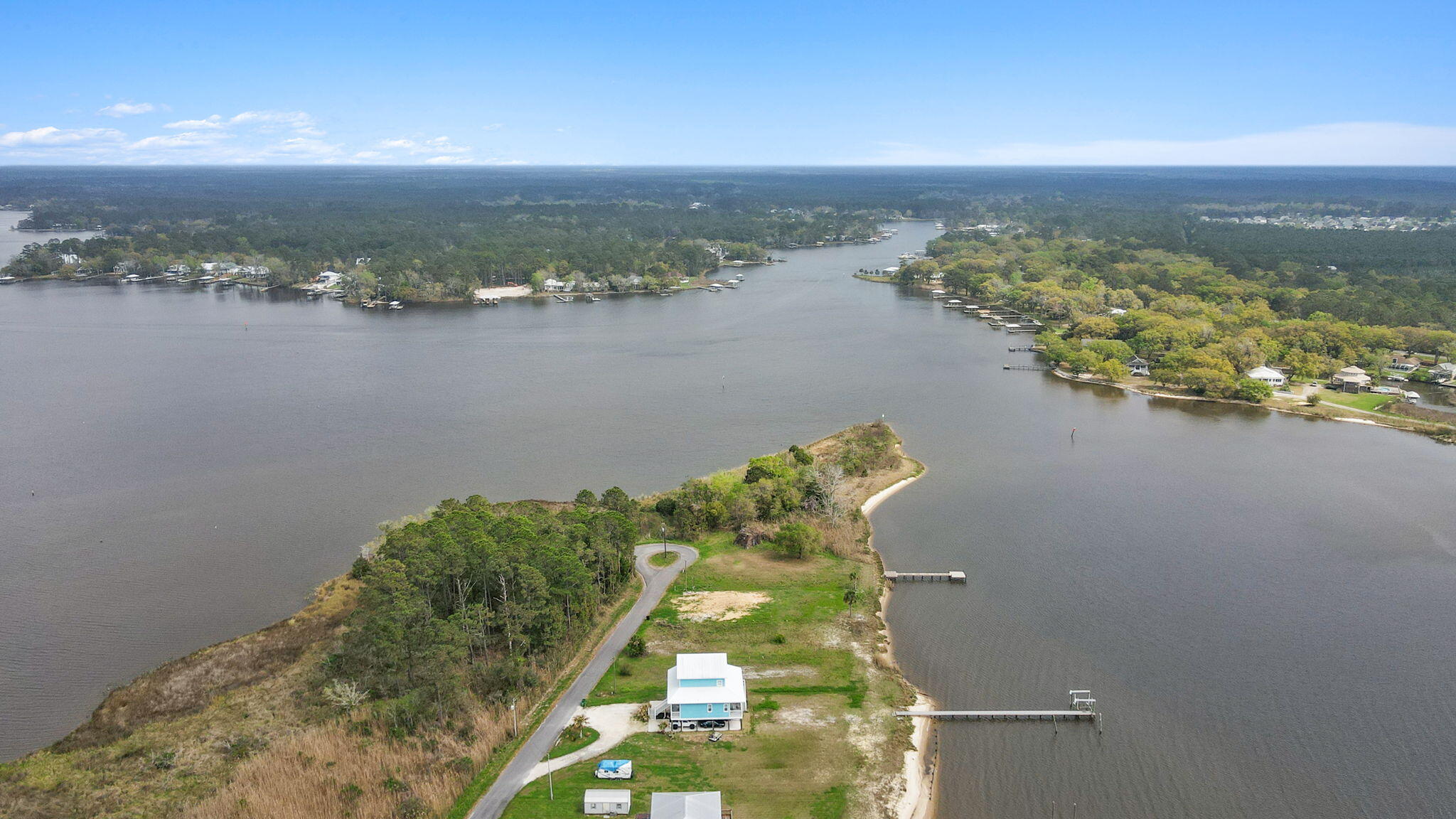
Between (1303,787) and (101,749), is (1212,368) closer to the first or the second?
(1303,787)

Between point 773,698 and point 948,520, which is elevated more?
point 948,520

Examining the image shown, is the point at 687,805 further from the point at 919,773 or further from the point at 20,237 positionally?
the point at 20,237

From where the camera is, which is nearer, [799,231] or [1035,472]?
[1035,472]

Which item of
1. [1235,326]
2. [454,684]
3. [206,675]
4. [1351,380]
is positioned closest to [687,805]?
[454,684]

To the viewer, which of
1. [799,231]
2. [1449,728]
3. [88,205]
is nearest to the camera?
[1449,728]

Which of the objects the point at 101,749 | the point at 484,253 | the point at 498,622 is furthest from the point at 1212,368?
the point at 484,253

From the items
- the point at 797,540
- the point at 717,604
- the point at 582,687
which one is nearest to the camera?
the point at 582,687

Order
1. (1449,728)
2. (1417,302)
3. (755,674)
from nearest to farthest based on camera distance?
(1449,728), (755,674), (1417,302)
